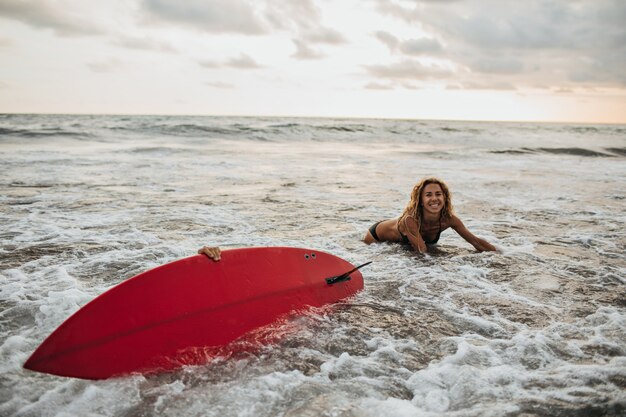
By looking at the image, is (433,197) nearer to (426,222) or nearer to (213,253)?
(426,222)

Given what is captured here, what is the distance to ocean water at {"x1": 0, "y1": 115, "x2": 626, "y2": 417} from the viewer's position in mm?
2416

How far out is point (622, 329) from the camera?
3213 mm

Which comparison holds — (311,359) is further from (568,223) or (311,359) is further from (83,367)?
(568,223)

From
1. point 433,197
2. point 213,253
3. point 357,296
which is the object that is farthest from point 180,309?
point 433,197

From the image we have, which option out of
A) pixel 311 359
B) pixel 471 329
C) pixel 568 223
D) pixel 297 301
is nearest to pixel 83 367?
pixel 311 359

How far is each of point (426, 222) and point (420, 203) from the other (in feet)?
0.89

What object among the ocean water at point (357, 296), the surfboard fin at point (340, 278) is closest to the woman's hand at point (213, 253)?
the ocean water at point (357, 296)

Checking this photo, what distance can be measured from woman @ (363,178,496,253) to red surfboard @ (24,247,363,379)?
1.77m

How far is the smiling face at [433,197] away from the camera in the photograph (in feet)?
16.9

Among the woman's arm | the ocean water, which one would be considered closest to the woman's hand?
the ocean water

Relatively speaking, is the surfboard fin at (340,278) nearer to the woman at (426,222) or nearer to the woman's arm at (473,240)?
the woman at (426,222)

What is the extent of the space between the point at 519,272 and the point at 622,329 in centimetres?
138

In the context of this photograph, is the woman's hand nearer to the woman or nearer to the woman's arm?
the woman

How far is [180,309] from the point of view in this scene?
288cm
